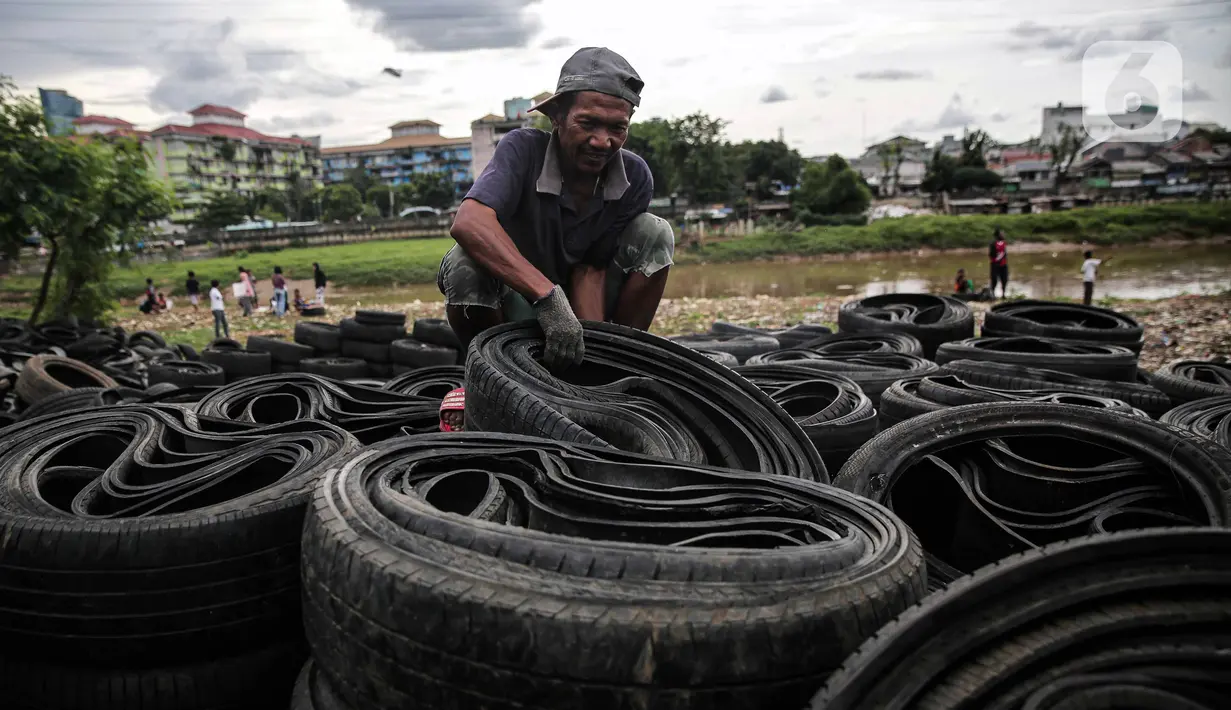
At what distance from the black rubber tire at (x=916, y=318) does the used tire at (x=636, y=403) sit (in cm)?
462

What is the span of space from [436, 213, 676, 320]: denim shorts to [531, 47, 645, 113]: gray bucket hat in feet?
2.27

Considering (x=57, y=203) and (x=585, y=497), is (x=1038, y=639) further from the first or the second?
(x=57, y=203)

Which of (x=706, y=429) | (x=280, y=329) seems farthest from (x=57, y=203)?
(x=706, y=429)

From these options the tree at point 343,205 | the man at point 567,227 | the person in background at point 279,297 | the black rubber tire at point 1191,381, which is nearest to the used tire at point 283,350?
the man at point 567,227

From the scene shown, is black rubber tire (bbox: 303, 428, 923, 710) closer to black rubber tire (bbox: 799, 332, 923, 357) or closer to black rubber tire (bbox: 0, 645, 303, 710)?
black rubber tire (bbox: 0, 645, 303, 710)

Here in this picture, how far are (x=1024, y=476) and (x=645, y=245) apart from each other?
2031 millimetres

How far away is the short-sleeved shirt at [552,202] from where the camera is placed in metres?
3.50

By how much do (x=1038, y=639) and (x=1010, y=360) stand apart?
434 centimetres

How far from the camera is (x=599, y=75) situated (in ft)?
10.8

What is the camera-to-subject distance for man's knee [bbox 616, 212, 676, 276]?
388cm

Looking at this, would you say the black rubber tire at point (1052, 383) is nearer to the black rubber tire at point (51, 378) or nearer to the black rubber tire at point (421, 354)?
the black rubber tire at point (421, 354)

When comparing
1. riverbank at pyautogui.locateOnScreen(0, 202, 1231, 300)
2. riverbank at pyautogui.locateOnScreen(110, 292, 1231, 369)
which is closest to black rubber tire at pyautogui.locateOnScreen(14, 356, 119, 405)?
riverbank at pyautogui.locateOnScreen(110, 292, 1231, 369)

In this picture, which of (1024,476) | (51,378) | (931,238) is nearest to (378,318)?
(51,378)

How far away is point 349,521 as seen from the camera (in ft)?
5.93
